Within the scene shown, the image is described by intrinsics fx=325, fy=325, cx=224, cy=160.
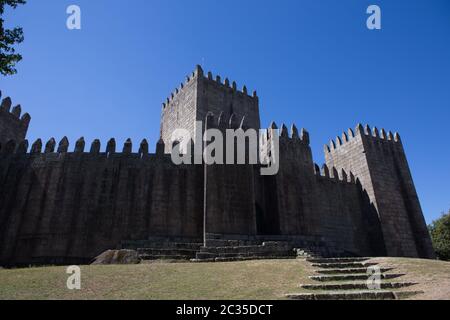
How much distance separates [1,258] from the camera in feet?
47.4

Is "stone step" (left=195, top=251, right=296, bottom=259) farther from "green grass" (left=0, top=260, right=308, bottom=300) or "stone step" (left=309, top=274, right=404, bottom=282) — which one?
"stone step" (left=309, top=274, right=404, bottom=282)

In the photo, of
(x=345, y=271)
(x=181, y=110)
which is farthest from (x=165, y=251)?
(x=181, y=110)

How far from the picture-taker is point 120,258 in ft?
36.5

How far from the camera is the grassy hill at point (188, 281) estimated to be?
6508 millimetres

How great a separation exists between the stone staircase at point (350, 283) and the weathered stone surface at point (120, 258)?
5.86 meters

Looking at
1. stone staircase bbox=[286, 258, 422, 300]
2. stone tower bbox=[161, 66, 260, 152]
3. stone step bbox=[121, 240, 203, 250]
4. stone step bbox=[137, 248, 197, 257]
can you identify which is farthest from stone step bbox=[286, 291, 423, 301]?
stone tower bbox=[161, 66, 260, 152]

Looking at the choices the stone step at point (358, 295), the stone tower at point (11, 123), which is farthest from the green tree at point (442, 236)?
the stone tower at point (11, 123)

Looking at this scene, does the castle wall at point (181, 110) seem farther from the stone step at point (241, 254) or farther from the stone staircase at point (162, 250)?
the stone step at point (241, 254)

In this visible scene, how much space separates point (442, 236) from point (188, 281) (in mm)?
34741

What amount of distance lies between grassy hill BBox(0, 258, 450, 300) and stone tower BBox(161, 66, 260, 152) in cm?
1691

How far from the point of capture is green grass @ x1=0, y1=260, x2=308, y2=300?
6.55 meters
